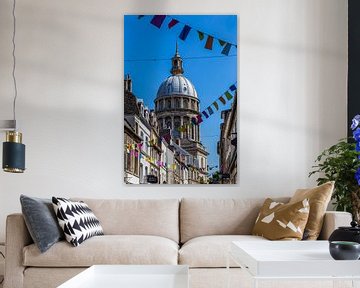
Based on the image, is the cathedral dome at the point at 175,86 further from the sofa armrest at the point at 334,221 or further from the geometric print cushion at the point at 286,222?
the sofa armrest at the point at 334,221

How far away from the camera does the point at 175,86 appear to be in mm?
4598

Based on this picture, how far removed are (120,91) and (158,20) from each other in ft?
2.23

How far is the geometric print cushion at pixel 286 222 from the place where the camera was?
3428mm

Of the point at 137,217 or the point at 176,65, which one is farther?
the point at 176,65

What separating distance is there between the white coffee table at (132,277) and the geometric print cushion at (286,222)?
110 centimetres

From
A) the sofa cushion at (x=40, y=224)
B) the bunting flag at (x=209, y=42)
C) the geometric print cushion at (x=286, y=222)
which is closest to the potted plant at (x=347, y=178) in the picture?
the geometric print cushion at (x=286, y=222)

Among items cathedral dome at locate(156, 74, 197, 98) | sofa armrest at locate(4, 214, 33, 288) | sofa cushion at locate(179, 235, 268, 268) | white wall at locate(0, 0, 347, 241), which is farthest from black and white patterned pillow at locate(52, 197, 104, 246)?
cathedral dome at locate(156, 74, 197, 98)

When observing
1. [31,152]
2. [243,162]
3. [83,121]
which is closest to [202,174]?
[243,162]

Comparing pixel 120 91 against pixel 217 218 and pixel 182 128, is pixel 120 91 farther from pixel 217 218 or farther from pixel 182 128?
pixel 217 218

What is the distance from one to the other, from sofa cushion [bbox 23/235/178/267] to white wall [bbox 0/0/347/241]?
121cm

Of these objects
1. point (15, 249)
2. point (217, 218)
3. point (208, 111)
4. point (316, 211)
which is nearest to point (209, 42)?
point (208, 111)

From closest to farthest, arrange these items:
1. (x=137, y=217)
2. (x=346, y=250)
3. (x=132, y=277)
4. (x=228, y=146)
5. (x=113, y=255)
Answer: (x=346, y=250) → (x=132, y=277) → (x=113, y=255) → (x=137, y=217) → (x=228, y=146)

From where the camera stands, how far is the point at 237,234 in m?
3.94

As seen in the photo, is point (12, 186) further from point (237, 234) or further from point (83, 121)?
point (237, 234)
